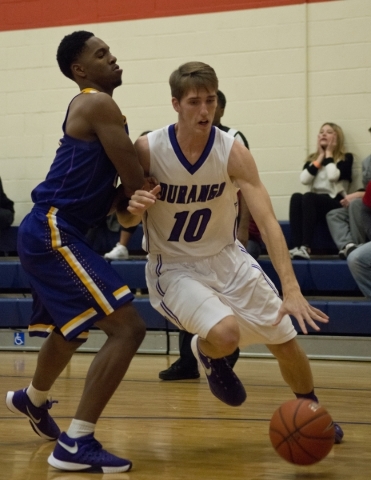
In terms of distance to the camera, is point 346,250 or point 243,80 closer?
point 346,250

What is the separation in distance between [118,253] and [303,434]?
523cm

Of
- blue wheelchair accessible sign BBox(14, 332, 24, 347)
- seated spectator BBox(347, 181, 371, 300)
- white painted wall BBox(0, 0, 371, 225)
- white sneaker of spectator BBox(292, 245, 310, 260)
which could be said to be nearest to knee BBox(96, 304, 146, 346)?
seated spectator BBox(347, 181, 371, 300)

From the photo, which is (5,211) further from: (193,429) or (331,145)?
(193,429)

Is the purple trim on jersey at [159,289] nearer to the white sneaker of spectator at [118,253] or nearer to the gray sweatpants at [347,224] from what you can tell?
the gray sweatpants at [347,224]

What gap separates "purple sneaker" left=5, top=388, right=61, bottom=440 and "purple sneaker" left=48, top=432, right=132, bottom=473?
22.0 inches

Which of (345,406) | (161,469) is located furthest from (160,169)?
(345,406)

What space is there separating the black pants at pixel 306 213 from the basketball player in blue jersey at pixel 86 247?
4295 mm

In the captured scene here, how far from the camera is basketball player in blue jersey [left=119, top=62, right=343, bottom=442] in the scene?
3607 mm

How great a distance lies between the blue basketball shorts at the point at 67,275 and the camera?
3352 millimetres

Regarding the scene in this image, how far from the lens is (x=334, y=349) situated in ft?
22.9

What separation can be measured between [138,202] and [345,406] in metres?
2.22

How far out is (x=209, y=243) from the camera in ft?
A: 12.8

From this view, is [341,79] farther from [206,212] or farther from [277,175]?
[206,212]

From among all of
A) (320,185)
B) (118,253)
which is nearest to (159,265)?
(118,253)
